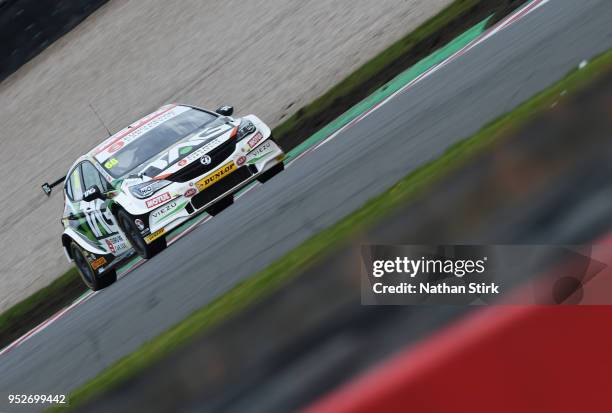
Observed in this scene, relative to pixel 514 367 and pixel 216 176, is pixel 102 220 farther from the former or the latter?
pixel 514 367

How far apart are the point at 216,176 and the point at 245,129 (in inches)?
25.0

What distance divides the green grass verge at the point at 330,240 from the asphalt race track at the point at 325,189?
2.56 feet

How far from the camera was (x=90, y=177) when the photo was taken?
10.3 m

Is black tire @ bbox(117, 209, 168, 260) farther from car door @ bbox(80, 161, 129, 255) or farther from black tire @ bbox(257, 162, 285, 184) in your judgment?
black tire @ bbox(257, 162, 285, 184)

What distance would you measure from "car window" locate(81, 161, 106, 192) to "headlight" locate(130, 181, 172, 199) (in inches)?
23.1

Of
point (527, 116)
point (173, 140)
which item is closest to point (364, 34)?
point (173, 140)

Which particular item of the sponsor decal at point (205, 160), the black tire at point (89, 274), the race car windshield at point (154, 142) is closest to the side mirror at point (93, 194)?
the race car windshield at point (154, 142)

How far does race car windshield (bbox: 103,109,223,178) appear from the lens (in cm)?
989

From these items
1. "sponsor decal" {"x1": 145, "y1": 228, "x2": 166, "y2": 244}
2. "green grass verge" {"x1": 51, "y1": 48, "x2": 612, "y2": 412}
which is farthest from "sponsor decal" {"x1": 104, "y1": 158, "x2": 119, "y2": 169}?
"green grass verge" {"x1": 51, "y1": 48, "x2": 612, "y2": 412}

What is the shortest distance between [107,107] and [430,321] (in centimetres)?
1597

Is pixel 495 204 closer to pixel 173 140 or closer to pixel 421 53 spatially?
pixel 173 140

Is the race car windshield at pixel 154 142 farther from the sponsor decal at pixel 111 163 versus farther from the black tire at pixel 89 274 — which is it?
the black tire at pixel 89 274

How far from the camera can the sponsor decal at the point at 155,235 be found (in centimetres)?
922

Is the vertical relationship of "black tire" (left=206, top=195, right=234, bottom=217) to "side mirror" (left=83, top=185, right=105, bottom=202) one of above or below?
below
